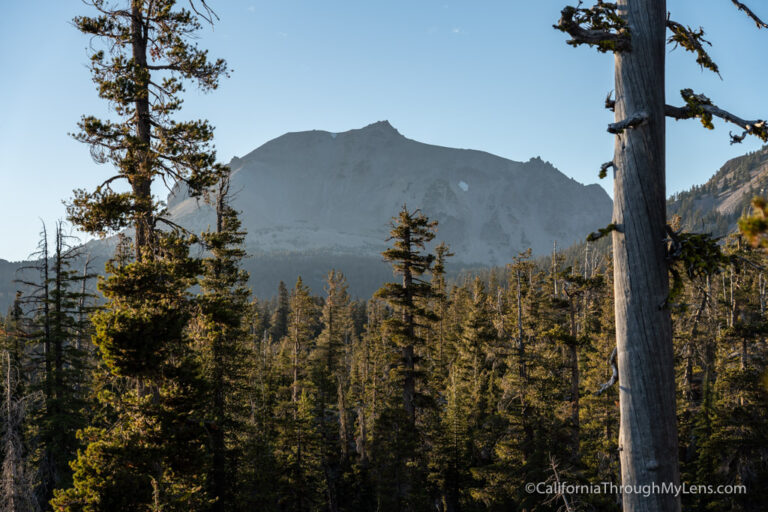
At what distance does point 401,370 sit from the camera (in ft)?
63.4

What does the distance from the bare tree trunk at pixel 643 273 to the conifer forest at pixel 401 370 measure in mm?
13

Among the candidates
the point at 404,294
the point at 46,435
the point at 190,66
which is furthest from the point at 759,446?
the point at 46,435

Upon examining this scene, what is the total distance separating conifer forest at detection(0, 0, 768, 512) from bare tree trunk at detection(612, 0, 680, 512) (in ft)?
0.04

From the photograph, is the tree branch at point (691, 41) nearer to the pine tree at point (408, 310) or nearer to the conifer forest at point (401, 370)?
the conifer forest at point (401, 370)

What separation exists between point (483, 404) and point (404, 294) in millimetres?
14835

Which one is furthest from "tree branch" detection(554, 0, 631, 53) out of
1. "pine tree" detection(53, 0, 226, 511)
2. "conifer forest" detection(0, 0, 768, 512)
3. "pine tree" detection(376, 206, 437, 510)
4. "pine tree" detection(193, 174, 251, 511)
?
"pine tree" detection(376, 206, 437, 510)

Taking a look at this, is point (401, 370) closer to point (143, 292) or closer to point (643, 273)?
point (143, 292)

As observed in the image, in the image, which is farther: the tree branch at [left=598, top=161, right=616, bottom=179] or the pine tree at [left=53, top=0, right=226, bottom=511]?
the pine tree at [left=53, top=0, right=226, bottom=511]

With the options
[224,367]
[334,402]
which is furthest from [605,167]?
[334,402]

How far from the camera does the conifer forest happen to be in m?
3.07

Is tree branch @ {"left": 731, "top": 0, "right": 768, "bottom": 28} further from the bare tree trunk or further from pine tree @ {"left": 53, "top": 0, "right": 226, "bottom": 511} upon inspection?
pine tree @ {"left": 53, "top": 0, "right": 226, "bottom": 511}

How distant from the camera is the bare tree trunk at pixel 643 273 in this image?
2.93 meters

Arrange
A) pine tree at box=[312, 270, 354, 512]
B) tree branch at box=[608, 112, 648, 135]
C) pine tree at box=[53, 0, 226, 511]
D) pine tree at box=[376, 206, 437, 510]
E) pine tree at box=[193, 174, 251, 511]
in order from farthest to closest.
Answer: pine tree at box=[312, 270, 354, 512] < pine tree at box=[376, 206, 437, 510] < pine tree at box=[193, 174, 251, 511] < pine tree at box=[53, 0, 226, 511] < tree branch at box=[608, 112, 648, 135]

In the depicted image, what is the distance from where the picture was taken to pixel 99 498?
8.31 metres
